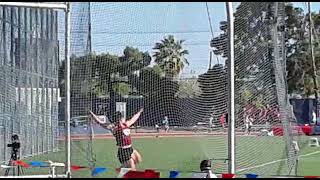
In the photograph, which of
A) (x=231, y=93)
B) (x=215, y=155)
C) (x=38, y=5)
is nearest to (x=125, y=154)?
(x=215, y=155)

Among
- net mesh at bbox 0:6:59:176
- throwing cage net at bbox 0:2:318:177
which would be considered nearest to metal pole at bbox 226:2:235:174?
throwing cage net at bbox 0:2:318:177

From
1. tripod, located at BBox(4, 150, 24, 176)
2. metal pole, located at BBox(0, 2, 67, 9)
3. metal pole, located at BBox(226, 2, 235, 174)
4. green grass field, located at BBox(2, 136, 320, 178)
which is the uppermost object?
metal pole, located at BBox(0, 2, 67, 9)

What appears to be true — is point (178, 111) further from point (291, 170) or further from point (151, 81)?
point (291, 170)

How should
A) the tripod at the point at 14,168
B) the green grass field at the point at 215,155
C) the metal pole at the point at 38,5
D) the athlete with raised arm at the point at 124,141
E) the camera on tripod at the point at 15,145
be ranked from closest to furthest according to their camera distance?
the metal pole at the point at 38,5, the green grass field at the point at 215,155, the athlete with raised arm at the point at 124,141, the tripod at the point at 14,168, the camera on tripod at the point at 15,145

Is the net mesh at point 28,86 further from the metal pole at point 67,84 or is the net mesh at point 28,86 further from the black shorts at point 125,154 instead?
the metal pole at point 67,84

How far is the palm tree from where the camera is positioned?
42.9ft

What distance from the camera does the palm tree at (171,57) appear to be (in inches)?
514

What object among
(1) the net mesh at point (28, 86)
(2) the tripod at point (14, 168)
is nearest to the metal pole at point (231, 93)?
(2) the tripod at point (14, 168)

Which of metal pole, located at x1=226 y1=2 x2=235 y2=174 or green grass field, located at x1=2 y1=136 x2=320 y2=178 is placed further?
green grass field, located at x1=2 y1=136 x2=320 y2=178

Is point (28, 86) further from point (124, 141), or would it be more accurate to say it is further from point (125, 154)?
point (125, 154)

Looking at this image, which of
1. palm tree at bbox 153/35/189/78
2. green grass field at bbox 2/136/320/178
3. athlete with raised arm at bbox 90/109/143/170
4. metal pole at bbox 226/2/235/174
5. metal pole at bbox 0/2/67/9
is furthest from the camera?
palm tree at bbox 153/35/189/78

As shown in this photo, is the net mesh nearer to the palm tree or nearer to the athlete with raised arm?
the palm tree

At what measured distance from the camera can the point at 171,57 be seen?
13406 mm

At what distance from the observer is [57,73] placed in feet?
52.0
